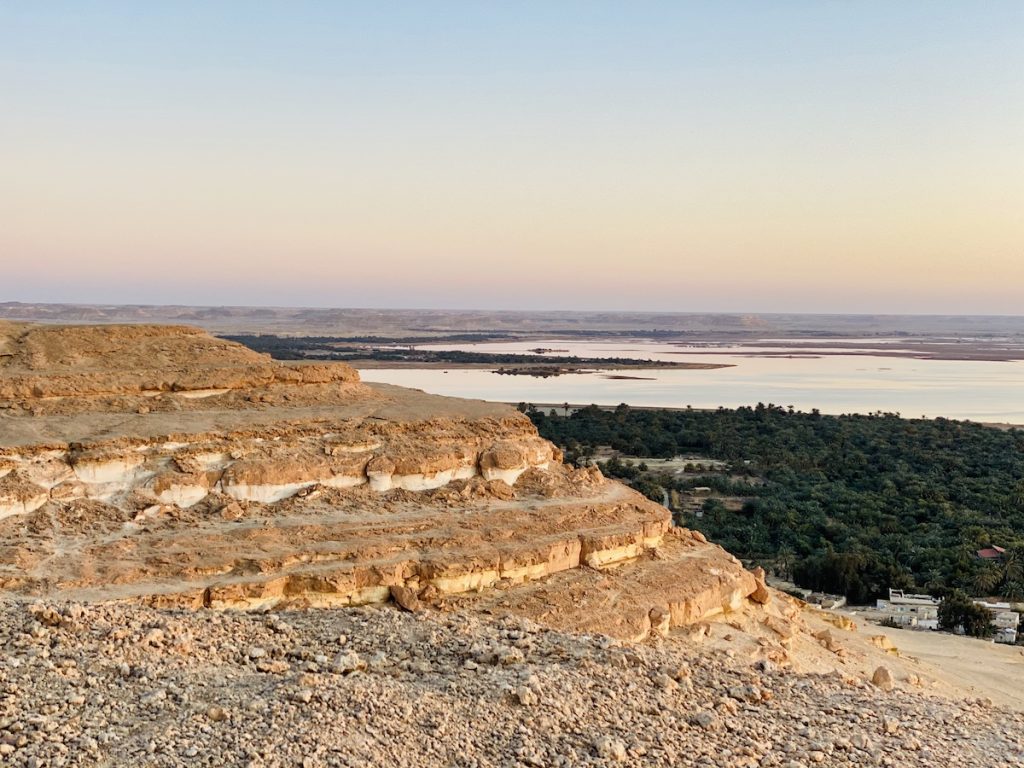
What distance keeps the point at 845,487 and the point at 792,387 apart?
51.0 metres

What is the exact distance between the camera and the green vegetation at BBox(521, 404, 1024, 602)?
27906 mm

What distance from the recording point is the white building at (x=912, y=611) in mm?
23359

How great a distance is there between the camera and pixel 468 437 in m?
16.3

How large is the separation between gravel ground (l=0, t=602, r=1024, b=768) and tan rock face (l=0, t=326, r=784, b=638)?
1974 millimetres

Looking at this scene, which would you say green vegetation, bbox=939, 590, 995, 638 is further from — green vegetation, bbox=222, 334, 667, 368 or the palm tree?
green vegetation, bbox=222, 334, 667, 368

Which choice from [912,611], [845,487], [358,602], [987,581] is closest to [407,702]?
[358,602]

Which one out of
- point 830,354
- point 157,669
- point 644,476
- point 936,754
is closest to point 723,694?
point 936,754

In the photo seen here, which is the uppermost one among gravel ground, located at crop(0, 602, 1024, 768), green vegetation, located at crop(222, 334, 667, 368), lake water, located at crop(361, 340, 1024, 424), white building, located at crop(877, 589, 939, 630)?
gravel ground, located at crop(0, 602, 1024, 768)

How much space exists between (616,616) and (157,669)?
707 centimetres

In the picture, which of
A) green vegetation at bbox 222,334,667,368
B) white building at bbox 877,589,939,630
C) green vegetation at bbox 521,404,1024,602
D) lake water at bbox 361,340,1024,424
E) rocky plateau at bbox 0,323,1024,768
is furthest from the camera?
green vegetation at bbox 222,334,667,368

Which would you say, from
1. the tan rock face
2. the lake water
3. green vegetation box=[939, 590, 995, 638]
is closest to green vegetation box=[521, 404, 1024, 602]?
green vegetation box=[939, 590, 995, 638]

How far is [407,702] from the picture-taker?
8.29 meters

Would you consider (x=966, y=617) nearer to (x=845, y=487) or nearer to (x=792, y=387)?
(x=845, y=487)

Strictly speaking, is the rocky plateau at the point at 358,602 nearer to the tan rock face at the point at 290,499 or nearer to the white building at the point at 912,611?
Answer: the tan rock face at the point at 290,499
